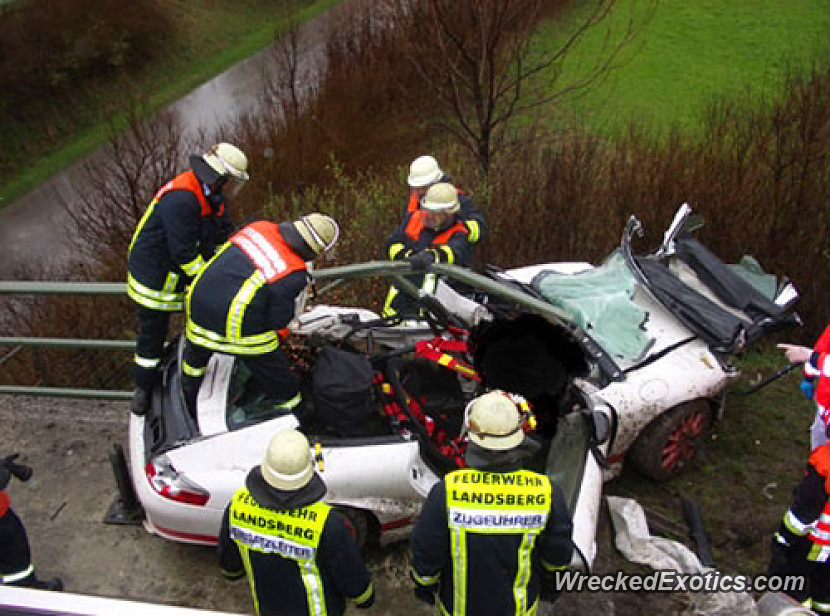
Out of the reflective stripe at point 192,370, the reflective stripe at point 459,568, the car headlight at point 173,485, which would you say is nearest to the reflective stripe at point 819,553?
the reflective stripe at point 459,568

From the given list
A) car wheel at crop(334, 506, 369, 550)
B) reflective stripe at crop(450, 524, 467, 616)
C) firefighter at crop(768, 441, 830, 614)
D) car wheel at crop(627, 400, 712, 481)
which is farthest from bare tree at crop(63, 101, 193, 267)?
firefighter at crop(768, 441, 830, 614)

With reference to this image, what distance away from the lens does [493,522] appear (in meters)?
2.54

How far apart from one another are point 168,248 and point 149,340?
0.57 meters

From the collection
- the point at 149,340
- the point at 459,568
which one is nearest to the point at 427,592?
the point at 459,568

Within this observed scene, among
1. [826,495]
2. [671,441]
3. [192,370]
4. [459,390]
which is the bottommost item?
[671,441]

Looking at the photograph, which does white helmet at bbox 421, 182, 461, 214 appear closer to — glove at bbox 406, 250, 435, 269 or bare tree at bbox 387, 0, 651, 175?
glove at bbox 406, 250, 435, 269

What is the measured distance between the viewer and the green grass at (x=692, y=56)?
15.4m

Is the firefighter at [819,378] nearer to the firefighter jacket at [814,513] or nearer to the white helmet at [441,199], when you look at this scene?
the firefighter jacket at [814,513]

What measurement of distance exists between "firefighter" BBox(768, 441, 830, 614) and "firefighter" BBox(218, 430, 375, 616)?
2.10 m

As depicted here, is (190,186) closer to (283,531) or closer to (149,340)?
(149,340)

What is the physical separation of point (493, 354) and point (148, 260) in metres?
2.15

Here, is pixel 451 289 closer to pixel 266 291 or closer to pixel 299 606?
pixel 266 291

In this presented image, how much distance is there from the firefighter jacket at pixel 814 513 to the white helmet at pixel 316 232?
2571mm

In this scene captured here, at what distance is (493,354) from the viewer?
12.9 feet
